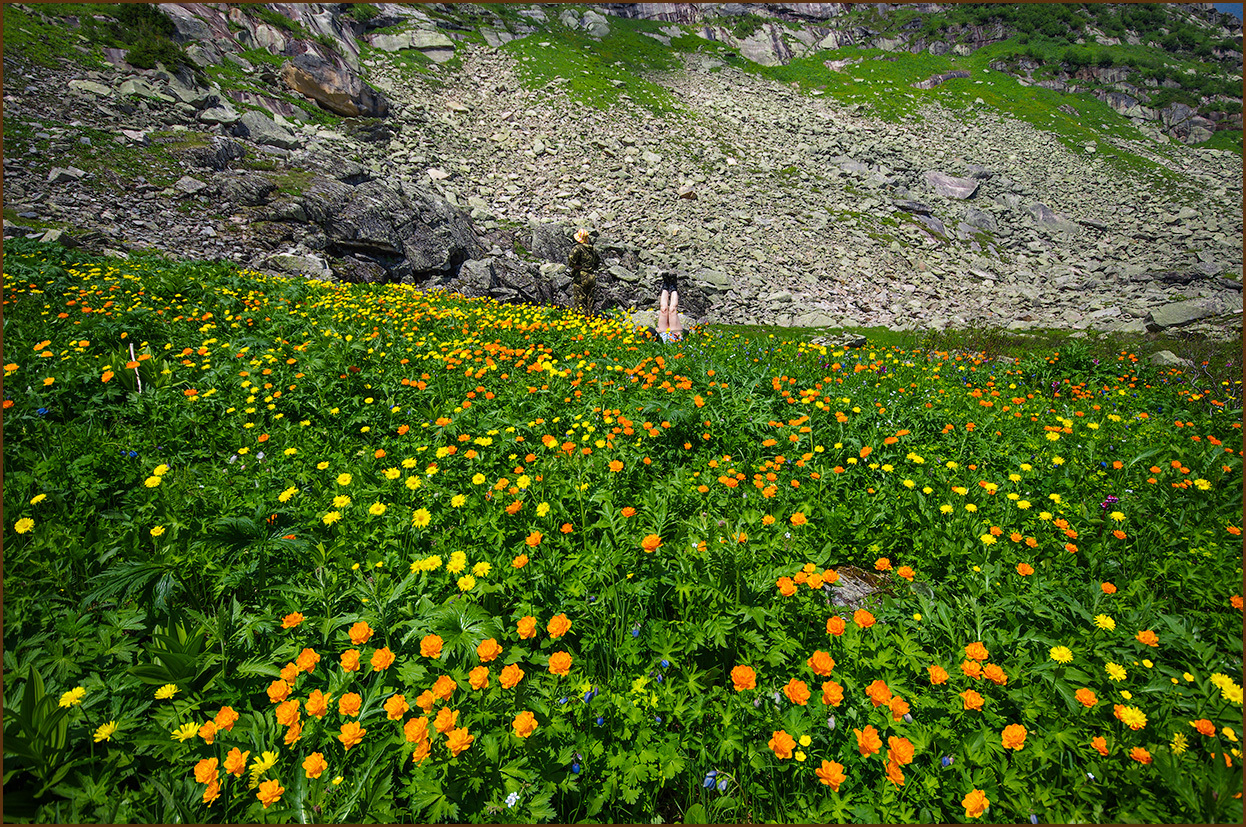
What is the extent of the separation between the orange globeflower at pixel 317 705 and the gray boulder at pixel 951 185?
135 feet

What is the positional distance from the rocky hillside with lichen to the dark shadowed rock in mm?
134

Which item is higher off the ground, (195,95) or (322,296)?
(195,95)

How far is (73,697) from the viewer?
201cm

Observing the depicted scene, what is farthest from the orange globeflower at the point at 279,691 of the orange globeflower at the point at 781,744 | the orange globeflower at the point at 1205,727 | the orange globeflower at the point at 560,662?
the orange globeflower at the point at 1205,727

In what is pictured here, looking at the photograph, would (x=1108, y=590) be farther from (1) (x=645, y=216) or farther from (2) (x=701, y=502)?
(1) (x=645, y=216)

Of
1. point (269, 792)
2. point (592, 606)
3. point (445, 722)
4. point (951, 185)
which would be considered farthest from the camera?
point (951, 185)

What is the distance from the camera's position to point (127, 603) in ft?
8.89

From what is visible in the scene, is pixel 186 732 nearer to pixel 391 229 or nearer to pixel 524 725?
pixel 524 725

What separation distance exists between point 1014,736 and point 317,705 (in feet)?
9.30

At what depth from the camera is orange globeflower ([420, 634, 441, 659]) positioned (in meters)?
2.21

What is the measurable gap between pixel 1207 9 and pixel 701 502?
147199mm

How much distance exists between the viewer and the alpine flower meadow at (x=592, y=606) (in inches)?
76.2

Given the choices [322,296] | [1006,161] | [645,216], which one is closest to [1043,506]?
[322,296]

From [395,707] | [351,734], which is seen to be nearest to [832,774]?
[395,707]
